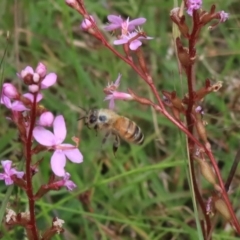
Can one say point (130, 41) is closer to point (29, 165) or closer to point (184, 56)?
point (184, 56)

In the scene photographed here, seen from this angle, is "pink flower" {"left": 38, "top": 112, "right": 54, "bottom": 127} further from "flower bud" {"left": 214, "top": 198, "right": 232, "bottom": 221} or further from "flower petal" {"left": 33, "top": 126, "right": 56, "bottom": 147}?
"flower bud" {"left": 214, "top": 198, "right": 232, "bottom": 221}

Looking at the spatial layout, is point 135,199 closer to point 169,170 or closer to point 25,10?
point 169,170

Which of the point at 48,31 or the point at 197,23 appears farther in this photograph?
the point at 48,31

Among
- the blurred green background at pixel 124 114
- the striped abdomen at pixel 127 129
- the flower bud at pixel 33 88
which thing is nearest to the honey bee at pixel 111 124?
the striped abdomen at pixel 127 129

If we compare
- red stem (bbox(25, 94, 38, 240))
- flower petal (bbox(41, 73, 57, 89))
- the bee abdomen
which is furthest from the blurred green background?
flower petal (bbox(41, 73, 57, 89))

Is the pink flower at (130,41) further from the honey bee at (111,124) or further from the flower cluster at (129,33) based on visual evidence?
the honey bee at (111,124)

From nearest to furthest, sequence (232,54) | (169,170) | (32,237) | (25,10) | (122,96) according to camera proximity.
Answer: (32,237), (122,96), (169,170), (232,54), (25,10)

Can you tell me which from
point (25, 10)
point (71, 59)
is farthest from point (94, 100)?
point (25, 10)
